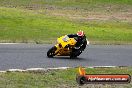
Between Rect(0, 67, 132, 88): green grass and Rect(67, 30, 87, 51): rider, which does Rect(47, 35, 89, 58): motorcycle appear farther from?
Rect(0, 67, 132, 88): green grass

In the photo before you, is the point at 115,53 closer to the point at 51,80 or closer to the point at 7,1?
the point at 51,80

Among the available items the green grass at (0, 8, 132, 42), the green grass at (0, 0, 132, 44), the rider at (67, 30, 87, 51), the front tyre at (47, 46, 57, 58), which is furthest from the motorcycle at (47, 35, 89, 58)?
the green grass at (0, 8, 132, 42)

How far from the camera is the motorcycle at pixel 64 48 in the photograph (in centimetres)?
1712

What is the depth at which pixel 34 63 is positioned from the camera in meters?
15.6

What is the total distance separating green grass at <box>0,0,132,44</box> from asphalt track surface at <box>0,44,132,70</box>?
3144mm

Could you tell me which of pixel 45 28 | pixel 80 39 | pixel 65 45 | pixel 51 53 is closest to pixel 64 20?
pixel 45 28

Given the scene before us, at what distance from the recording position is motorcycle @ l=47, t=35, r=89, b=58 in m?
17.1

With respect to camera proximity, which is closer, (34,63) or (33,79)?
(33,79)

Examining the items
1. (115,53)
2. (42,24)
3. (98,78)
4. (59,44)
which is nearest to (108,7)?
(42,24)

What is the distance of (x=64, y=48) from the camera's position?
677 inches

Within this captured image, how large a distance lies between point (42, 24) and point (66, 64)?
56.5 ft

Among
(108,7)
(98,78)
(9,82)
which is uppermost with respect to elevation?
(98,78)

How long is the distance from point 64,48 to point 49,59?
69cm

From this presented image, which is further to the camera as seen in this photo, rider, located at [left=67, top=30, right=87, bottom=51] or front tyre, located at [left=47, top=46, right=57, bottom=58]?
front tyre, located at [left=47, top=46, right=57, bottom=58]
